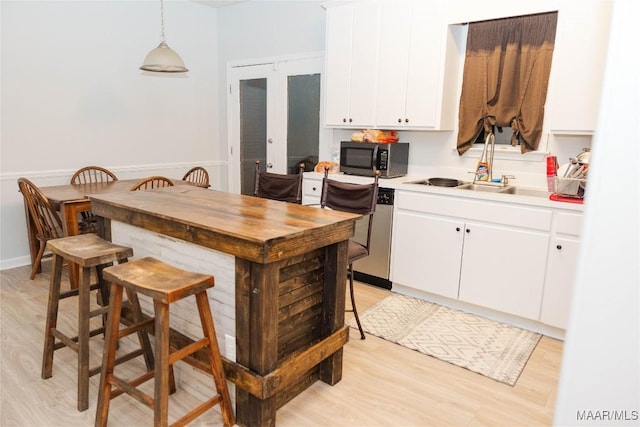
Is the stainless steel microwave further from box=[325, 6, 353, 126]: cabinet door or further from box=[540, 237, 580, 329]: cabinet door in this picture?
box=[540, 237, 580, 329]: cabinet door

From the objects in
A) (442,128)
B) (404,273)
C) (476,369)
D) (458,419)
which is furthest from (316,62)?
(458,419)

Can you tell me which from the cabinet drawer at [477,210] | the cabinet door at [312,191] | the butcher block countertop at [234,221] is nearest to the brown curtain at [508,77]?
the cabinet drawer at [477,210]

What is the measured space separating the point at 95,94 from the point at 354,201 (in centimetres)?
316

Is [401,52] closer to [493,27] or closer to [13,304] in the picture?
[493,27]

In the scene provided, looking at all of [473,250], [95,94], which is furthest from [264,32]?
[473,250]

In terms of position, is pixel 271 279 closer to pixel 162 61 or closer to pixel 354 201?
pixel 354 201

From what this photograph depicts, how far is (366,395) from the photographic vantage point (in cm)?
216

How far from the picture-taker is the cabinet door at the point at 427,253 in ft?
10.2

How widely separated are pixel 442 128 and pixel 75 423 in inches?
121

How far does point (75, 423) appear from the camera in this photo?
6.23 ft

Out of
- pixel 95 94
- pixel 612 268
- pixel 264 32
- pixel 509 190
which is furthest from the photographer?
pixel 264 32

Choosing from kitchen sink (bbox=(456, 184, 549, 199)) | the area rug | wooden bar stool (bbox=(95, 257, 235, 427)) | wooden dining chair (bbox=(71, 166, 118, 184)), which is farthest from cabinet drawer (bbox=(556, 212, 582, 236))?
wooden dining chair (bbox=(71, 166, 118, 184))

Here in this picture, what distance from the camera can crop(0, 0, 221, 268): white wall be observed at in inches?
149

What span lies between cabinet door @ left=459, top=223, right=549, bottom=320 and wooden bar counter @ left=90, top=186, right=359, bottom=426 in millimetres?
1314
